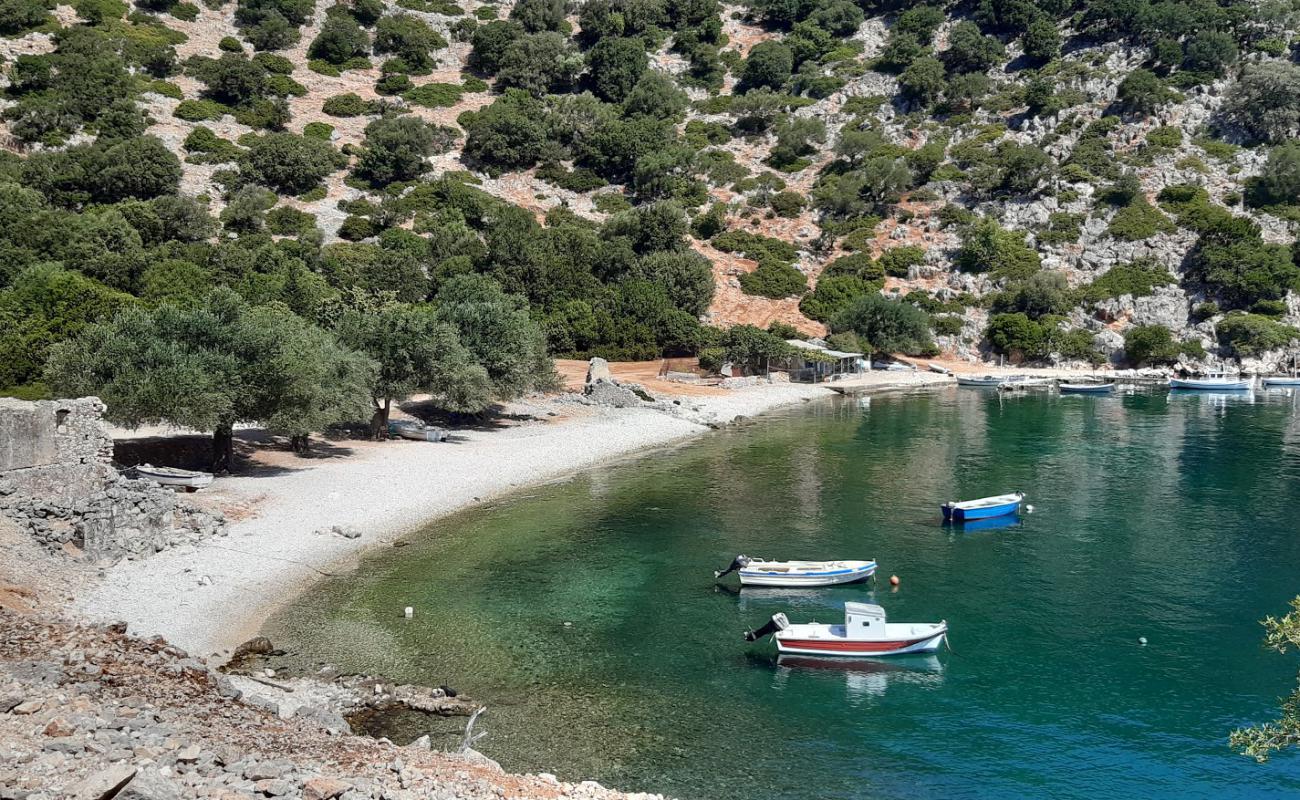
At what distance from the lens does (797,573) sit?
99.8 feet

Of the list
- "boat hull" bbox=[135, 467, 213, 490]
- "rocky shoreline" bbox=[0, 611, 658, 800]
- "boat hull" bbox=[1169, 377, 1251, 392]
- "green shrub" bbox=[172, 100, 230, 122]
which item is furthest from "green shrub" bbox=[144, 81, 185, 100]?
"boat hull" bbox=[1169, 377, 1251, 392]

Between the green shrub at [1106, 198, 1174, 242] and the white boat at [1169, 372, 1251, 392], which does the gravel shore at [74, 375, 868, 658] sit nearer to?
the white boat at [1169, 372, 1251, 392]

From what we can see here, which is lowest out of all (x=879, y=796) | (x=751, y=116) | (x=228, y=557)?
(x=879, y=796)

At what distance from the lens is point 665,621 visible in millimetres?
27406

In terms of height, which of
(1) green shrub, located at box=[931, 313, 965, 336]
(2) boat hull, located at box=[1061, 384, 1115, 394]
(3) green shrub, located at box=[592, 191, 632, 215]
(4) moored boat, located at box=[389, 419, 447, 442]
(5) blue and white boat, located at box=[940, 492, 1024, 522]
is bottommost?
(5) blue and white boat, located at box=[940, 492, 1024, 522]

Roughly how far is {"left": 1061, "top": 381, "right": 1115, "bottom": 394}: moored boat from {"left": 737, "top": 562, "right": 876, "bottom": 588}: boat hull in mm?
69627

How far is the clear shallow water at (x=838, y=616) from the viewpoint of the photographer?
19.3m

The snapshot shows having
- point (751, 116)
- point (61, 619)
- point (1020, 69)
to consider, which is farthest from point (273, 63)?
point (61, 619)

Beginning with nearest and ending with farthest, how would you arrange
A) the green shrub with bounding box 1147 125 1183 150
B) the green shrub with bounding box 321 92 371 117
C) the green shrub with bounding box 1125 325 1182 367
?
the green shrub with bounding box 1125 325 1182 367, the green shrub with bounding box 1147 125 1183 150, the green shrub with bounding box 321 92 371 117

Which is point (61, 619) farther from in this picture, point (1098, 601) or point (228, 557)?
point (1098, 601)

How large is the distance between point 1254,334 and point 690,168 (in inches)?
3050

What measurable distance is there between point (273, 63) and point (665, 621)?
138 metres

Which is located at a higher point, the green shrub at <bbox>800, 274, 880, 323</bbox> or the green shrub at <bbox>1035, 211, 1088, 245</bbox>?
the green shrub at <bbox>1035, 211, 1088, 245</bbox>

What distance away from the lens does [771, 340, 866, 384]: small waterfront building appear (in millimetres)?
94625
